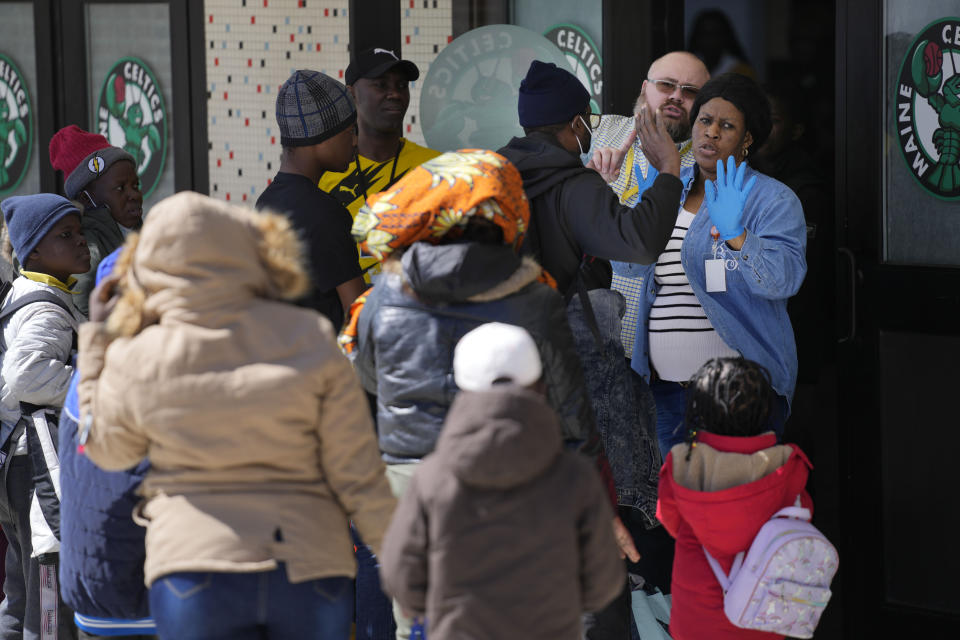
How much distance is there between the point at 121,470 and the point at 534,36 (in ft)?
8.56

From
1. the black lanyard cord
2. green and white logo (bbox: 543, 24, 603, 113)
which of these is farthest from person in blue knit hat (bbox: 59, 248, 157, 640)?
green and white logo (bbox: 543, 24, 603, 113)

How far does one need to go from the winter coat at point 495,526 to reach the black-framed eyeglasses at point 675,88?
98.8 inches

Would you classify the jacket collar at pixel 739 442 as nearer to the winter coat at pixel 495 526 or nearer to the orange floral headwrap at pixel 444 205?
the orange floral headwrap at pixel 444 205

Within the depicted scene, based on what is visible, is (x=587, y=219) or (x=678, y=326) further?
(x=678, y=326)

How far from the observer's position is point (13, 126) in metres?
6.57

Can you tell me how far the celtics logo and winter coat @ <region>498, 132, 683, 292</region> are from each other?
381cm

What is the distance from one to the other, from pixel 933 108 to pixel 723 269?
1.00m

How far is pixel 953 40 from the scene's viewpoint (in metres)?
4.17

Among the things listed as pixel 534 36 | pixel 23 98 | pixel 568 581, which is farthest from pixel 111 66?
A: pixel 568 581

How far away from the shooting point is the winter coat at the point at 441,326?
289 centimetres

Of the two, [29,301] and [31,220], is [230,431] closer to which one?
[29,301]

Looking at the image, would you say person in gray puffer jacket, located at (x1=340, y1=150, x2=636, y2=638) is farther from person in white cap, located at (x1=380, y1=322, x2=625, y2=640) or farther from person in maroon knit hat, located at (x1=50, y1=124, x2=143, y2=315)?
person in maroon knit hat, located at (x1=50, y1=124, x2=143, y2=315)

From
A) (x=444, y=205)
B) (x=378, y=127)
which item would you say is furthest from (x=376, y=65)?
(x=444, y=205)

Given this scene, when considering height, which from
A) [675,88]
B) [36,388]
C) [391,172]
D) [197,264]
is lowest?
[36,388]
